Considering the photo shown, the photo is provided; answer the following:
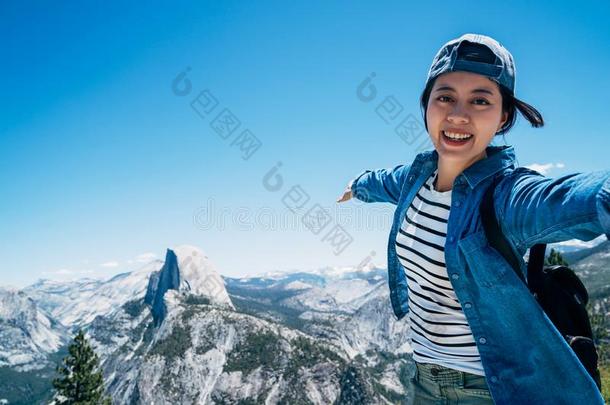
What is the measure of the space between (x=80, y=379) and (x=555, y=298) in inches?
1842

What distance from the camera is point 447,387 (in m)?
2.25

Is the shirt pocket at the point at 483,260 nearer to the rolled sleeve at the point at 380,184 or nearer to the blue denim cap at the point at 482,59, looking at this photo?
the blue denim cap at the point at 482,59

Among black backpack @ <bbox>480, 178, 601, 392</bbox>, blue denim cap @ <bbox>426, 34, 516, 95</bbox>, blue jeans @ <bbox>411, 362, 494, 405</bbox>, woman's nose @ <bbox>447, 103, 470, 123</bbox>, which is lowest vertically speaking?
blue jeans @ <bbox>411, 362, 494, 405</bbox>

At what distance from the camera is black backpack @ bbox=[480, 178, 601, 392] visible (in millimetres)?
1760

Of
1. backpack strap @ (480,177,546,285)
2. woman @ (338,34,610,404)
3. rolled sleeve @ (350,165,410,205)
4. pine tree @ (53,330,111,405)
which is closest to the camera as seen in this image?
woman @ (338,34,610,404)

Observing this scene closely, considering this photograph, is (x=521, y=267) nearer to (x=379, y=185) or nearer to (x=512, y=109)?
(x=512, y=109)

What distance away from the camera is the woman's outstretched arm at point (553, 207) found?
1.29 meters

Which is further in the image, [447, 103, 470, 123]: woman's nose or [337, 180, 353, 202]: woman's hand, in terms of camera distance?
[337, 180, 353, 202]: woman's hand

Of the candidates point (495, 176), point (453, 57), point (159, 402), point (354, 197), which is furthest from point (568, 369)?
point (159, 402)

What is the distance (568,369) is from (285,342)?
149328 millimetres

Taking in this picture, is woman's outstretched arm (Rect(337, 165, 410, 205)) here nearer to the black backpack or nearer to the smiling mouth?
the smiling mouth

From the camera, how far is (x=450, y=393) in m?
2.24

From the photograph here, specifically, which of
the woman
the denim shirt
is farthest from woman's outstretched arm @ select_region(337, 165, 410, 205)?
the denim shirt

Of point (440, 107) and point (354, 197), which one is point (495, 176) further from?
point (354, 197)
